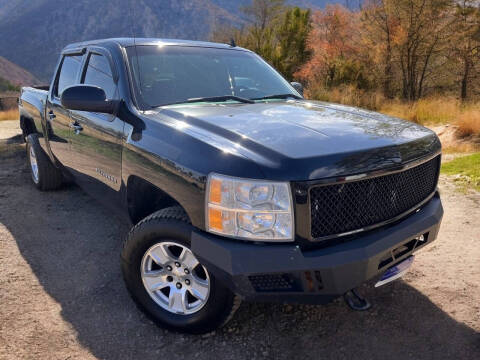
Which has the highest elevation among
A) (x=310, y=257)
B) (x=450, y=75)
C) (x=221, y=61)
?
(x=221, y=61)

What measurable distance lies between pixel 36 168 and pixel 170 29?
4945 inches

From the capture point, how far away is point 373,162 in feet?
7.11

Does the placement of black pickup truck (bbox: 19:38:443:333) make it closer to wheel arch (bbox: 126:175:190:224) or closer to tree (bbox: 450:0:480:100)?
wheel arch (bbox: 126:175:190:224)

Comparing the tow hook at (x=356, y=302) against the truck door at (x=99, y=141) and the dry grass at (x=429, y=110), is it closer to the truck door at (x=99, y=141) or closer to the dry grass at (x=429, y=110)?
the truck door at (x=99, y=141)

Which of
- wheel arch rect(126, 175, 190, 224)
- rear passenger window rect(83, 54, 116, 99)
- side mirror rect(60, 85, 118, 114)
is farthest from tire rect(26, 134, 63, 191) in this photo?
wheel arch rect(126, 175, 190, 224)

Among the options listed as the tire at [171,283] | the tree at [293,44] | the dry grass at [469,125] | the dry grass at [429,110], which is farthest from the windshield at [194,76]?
the tree at [293,44]

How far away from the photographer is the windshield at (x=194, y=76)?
3.05 metres

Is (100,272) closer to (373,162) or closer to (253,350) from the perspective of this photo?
(253,350)

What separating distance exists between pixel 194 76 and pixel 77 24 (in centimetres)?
13544

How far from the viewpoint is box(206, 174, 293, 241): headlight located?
6.53 ft

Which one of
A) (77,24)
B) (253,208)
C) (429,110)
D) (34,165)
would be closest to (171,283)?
(253,208)

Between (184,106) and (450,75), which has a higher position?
(184,106)

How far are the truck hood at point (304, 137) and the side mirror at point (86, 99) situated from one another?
1.34ft

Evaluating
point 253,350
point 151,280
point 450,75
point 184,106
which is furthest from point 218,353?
point 450,75
